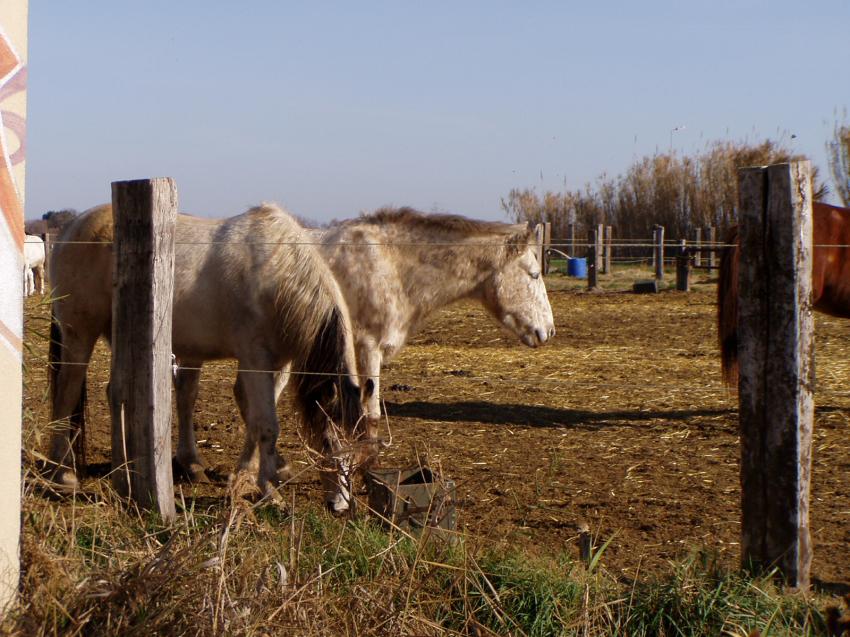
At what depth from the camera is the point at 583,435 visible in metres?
6.70

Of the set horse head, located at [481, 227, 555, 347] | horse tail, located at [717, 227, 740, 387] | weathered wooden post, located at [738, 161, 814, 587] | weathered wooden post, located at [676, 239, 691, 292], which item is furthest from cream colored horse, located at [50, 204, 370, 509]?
weathered wooden post, located at [676, 239, 691, 292]

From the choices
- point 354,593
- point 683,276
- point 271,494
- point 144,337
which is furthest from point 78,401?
point 683,276

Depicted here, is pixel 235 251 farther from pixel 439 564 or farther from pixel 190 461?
pixel 439 564

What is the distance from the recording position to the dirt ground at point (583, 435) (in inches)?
181

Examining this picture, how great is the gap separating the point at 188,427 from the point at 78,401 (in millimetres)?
750

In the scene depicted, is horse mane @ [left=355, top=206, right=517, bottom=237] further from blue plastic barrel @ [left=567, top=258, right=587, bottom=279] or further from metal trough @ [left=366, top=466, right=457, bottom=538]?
blue plastic barrel @ [left=567, top=258, right=587, bottom=279]

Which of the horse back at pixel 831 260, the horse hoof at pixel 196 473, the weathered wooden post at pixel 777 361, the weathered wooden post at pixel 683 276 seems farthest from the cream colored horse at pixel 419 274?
the weathered wooden post at pixel 683 276

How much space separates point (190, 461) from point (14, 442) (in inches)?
115

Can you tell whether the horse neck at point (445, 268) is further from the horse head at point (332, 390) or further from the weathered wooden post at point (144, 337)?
the weathered wooden post at point (144, 337)

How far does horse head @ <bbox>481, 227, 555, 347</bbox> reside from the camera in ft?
22.2

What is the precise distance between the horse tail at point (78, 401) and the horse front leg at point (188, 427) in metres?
0.63

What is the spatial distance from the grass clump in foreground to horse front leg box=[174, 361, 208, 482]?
226 cm

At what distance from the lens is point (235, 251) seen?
5.29 m

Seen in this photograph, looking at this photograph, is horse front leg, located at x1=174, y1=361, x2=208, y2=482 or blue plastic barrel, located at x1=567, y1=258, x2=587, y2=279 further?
blue plastic barrel, located at x1=567, y1=258, x2=587, y2=279
